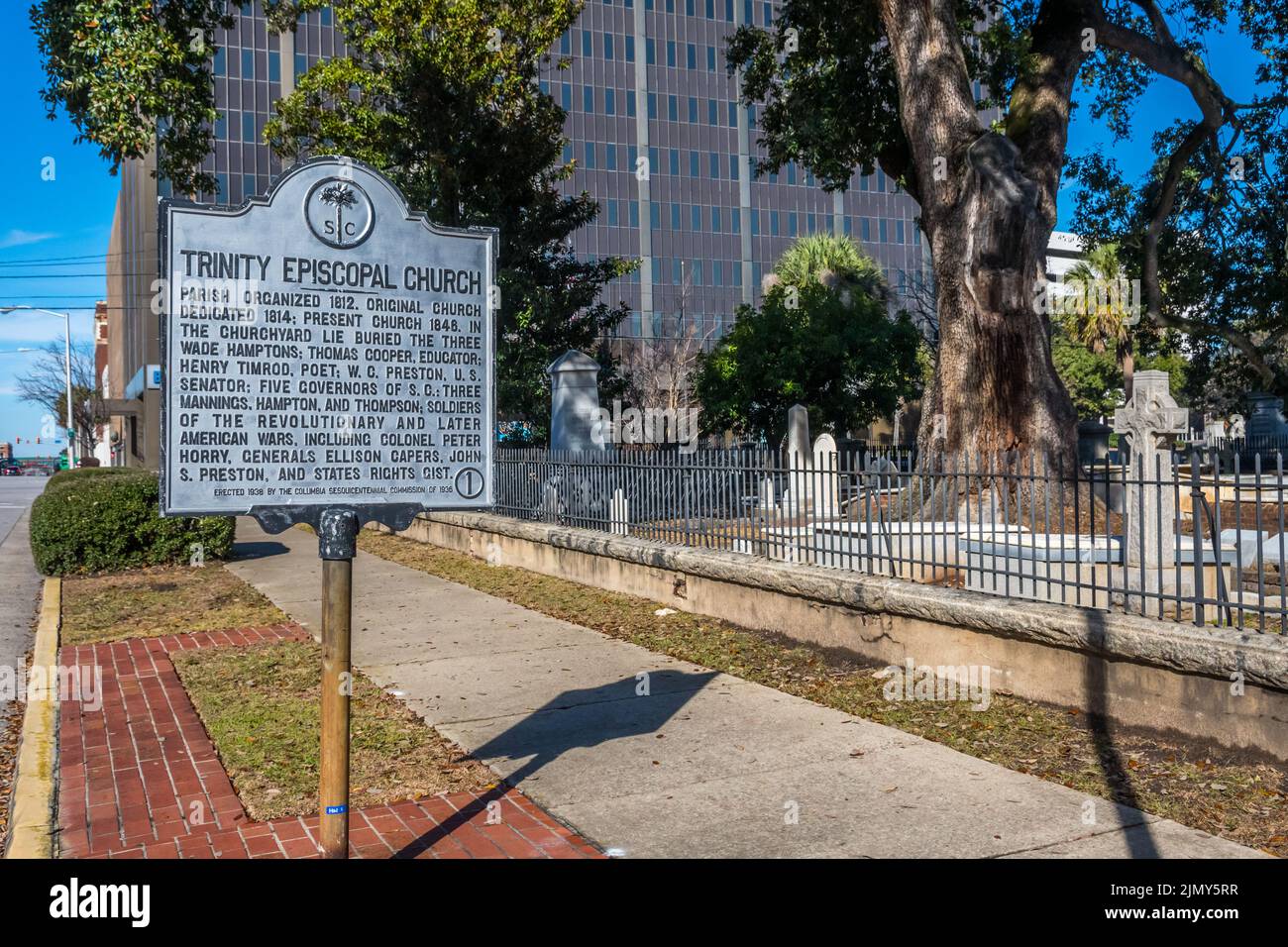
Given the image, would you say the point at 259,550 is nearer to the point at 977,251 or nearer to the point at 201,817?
the point at 977,251

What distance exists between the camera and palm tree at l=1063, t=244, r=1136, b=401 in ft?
146

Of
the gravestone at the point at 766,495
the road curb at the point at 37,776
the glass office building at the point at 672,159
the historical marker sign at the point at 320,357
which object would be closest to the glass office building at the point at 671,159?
the glass office building at the point at 672,159

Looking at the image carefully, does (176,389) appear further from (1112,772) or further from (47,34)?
(47,34)

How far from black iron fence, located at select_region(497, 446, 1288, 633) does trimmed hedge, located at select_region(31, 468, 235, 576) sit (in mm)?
5361

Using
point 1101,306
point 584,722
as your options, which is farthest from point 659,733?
point 1101,306

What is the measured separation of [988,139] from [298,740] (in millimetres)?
10417

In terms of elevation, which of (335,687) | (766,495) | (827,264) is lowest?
(335,687)

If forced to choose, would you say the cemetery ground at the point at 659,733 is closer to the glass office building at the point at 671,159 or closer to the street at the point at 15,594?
the street at the point at 15,594

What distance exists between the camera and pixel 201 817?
514 centimetres

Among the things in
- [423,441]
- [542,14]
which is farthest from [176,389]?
[542,14]

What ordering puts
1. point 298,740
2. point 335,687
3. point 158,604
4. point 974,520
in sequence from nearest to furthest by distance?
point 335,687
point 298,740
point 974,520
point 158,604

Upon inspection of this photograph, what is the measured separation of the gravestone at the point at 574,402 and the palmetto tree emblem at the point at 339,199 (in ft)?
44.5

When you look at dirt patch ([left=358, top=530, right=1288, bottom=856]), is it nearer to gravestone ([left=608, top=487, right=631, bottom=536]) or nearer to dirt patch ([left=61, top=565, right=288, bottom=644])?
gravestone ([left=608, top=487, right=631, bottom=536])

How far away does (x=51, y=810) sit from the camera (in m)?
5.33
